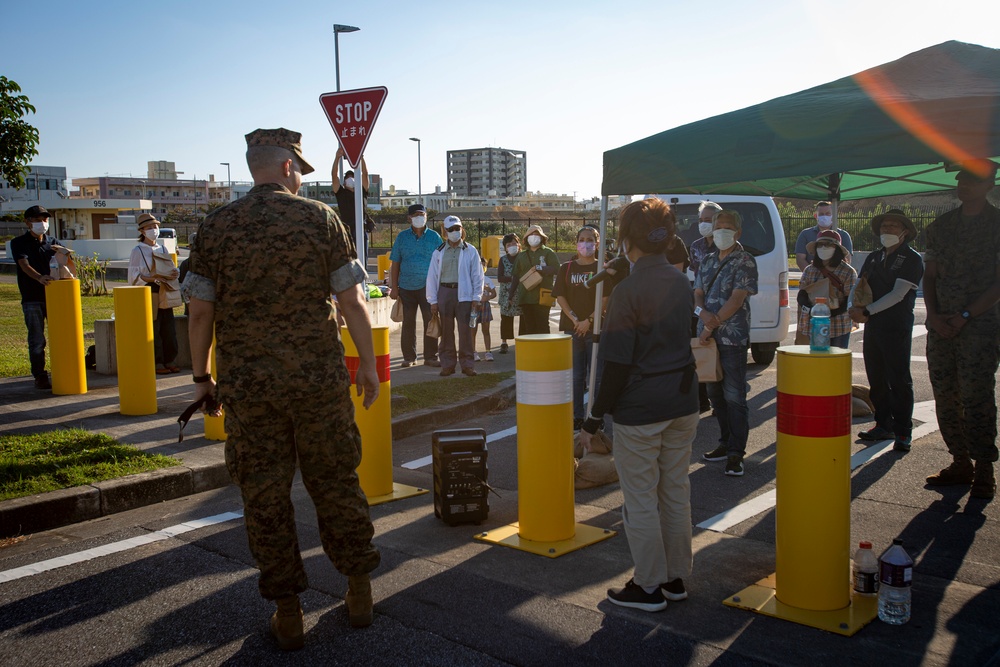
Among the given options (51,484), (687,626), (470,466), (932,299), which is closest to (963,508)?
(932,299)

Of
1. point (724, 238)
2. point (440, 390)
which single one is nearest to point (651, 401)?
point (724, 238)

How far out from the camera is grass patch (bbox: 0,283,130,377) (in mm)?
11312

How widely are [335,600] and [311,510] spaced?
63.7 inches

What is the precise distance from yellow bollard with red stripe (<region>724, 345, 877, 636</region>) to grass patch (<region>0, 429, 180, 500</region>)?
4.54 meters

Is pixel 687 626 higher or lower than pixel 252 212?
lower

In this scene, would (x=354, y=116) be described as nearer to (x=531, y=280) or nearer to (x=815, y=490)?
(x=531, y=280)

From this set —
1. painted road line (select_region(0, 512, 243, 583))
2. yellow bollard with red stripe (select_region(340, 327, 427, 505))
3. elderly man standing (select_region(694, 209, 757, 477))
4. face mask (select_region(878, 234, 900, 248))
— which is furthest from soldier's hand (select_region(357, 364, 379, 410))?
face mask (select_region(878, 234, 900, 248))

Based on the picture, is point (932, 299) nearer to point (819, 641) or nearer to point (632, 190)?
point (632, 190)

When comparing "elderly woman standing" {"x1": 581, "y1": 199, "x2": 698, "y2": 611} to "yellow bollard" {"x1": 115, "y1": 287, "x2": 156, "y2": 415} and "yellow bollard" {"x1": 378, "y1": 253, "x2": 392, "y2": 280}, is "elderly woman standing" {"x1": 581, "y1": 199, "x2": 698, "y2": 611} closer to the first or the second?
"yellow bollard" {"x1": 115, "y1": 287, "x2": 156, "y2": 415}

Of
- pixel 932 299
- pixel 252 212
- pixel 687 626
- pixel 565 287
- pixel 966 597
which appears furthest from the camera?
pixel 565 287

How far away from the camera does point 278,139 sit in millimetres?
4074

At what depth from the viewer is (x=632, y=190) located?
6.61 m

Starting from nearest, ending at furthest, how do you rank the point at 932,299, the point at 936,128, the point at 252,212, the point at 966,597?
1. the point at 252,212
2. the point at 966,597
3. the point at 936,128
4. the point at 932,299

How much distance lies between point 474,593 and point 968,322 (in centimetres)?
386
